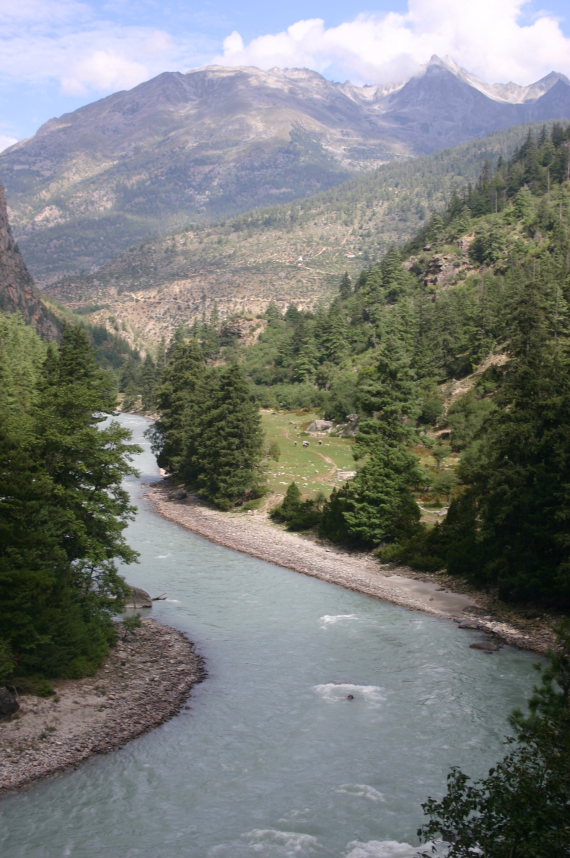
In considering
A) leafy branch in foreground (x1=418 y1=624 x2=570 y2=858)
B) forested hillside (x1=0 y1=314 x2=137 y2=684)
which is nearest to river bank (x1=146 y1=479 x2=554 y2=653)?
forested hillside (x1=0 y1=314 x2=137 y2=684)

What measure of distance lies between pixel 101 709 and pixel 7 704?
370 centimetres

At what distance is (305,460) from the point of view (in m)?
89.0

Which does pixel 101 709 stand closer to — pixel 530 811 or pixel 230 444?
pixel 530 811

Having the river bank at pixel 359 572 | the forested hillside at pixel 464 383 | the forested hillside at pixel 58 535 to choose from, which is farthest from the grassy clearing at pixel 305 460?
the forested hillside at pixel 58 535

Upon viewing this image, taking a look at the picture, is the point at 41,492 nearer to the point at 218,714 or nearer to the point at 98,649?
the point at 98,649

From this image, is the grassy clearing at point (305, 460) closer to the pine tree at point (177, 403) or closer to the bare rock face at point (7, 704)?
the pine tree at point (177, 403)

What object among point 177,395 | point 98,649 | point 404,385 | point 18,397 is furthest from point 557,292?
point 98,649

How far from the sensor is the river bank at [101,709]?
Answer: 983 inches

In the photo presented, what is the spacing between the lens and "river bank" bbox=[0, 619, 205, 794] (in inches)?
983

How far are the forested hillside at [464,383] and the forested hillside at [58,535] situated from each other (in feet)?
72.7

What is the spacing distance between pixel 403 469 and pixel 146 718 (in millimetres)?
34701

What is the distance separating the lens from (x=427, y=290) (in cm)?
15538

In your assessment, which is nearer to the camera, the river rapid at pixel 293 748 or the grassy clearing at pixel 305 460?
the river rapid at pixel 293 748

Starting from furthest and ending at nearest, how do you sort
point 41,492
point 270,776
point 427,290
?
point 427,290 → point 41,492 → point 270,776
